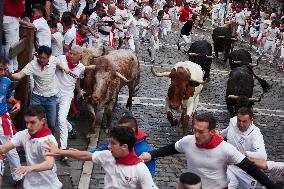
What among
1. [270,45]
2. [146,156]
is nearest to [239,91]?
[146,156]

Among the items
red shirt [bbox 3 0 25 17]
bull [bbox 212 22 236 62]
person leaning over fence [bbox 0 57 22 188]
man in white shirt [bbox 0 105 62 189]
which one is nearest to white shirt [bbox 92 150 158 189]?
man in white shirt [bbox 0 105 62 189]

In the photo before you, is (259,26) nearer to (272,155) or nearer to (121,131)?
(272,155)

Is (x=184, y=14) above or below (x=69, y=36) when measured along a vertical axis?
below

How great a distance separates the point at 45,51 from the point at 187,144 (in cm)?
337

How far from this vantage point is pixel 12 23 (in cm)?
965

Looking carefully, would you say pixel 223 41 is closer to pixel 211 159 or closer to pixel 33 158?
pixel 211 159

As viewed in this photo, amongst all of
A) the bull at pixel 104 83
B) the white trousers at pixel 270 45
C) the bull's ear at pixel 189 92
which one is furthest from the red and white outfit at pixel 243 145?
the white trousers at pixel 270 45

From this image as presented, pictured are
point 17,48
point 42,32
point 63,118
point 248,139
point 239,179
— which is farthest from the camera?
point 42,32

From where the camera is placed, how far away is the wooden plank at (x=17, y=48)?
9.01 m

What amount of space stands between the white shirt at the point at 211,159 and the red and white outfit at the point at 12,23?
4.46 m

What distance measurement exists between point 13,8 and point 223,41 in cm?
1419

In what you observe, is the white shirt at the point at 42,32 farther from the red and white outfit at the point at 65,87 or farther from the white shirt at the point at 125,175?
the white shirt at the point at 125,175

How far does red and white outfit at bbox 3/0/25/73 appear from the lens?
959 centimetres

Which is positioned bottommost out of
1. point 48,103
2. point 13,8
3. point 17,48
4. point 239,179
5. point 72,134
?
point 72,134
